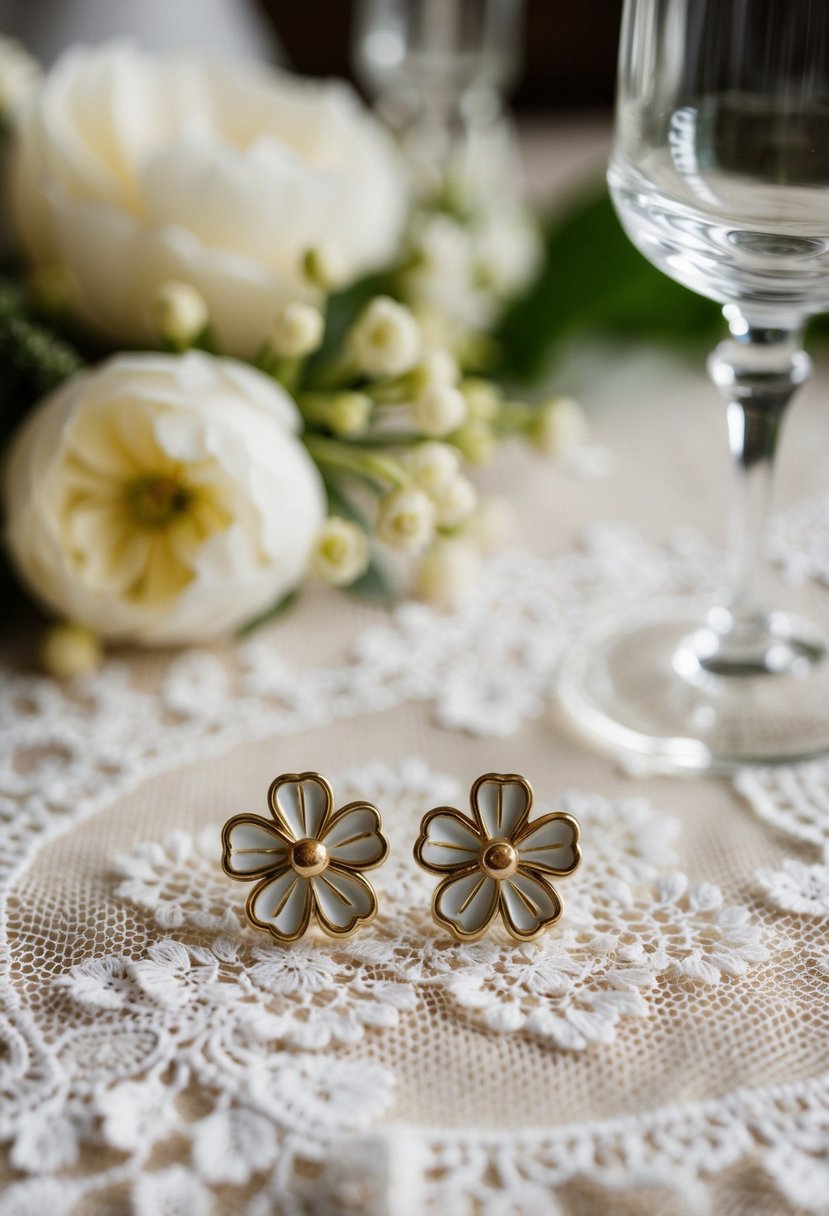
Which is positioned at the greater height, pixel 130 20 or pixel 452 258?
pixel 130 20

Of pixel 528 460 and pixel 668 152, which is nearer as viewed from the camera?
pixel 668 152

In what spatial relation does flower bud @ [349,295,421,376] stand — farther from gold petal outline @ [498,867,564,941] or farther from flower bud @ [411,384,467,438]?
gold petal outline @ [498,867,564,941]

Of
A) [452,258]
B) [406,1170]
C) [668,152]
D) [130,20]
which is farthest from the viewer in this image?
[130,20]

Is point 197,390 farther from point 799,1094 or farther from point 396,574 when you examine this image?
point 799,1094

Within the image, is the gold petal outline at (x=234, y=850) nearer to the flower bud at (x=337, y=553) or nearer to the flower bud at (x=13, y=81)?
the flower bud at (x=337, y=553)

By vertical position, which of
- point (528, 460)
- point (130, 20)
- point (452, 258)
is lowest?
point (528, 460)

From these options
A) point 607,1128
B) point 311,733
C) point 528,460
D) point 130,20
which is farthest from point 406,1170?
point 130,20

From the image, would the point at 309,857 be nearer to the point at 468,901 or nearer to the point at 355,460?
the point at 468,901

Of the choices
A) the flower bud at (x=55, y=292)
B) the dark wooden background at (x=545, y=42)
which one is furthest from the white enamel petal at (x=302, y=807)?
the dark wooden background at (x=545, y=42)
